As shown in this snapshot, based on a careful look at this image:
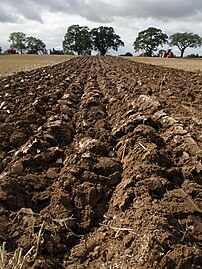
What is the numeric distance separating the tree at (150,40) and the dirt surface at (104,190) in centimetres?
9173

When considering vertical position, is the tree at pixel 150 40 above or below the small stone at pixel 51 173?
below

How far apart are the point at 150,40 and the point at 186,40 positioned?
8523 mm

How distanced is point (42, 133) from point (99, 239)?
2.56m

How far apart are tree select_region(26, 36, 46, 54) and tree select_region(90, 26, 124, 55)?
19.3 m

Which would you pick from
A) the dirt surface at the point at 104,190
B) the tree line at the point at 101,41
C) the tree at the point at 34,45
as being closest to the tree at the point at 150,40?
the tree line at the point at 101,41

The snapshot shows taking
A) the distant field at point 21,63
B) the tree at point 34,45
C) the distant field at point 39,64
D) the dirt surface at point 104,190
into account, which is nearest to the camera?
the dirt surface at point 104,190

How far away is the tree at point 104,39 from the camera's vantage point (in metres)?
102

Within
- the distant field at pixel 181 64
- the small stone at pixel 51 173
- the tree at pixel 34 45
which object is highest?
the small stone at pixel 51 173

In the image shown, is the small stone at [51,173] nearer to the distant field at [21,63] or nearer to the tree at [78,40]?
the distant field at [21,63]

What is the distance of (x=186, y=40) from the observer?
92375 mm

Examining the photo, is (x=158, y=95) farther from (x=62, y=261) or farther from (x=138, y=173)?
(x=62, y=261)

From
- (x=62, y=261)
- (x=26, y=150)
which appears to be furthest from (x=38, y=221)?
(x=26, y=150)

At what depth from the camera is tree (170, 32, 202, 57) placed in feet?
302

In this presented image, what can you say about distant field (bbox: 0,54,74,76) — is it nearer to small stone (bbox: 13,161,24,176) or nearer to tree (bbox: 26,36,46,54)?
small stone (bbox: 13,161,24,176)
